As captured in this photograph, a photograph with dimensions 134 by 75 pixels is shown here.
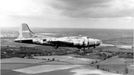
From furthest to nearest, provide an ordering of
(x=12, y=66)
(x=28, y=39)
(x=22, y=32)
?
(x=12, y=66), (x=22, y=32), (x=28, y=39)

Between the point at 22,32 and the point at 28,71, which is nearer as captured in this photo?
the point at 22,32

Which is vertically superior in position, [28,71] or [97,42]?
[97,42]

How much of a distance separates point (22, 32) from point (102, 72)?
71.6 metres

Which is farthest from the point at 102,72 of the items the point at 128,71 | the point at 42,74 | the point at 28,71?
the point at 28,71

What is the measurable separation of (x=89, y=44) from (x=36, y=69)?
81.9 metres

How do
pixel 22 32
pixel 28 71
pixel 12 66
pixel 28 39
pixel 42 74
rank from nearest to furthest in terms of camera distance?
pixel 28 39, pixel 22 32, pixel 42 74, pixel 28 71, pixel 12 66

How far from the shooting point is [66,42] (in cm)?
5947

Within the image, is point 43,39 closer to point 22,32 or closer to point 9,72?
point 22,32

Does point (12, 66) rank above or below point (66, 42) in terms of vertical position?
below

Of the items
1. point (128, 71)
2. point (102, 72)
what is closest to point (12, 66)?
point (102, 72)

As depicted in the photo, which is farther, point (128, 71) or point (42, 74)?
point (128, 71)

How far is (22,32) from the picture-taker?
223 feet

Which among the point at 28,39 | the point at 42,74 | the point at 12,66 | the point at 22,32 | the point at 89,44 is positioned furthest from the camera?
the point at 12,66

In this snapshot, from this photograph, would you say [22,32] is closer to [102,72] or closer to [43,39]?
[43,39]
